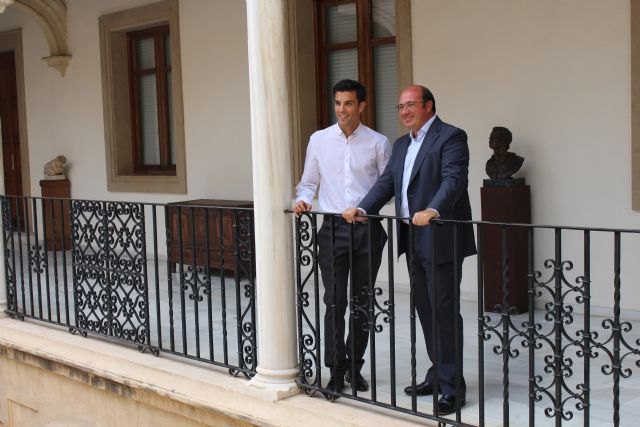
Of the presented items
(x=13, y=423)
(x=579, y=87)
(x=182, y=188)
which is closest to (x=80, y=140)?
(x=182, y=188)

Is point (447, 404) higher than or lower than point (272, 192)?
lower

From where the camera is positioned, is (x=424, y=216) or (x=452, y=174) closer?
(x=424, y=216)

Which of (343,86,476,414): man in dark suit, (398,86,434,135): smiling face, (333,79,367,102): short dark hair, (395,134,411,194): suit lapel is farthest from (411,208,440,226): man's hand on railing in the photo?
(333,79,367,102): short dark hair

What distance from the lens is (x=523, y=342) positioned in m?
3.66

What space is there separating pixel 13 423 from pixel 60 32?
20.3 feet

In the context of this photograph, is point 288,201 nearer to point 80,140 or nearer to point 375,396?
point 375,396

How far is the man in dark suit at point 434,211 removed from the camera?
4078 millimetres

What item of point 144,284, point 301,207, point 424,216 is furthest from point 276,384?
point 144,284

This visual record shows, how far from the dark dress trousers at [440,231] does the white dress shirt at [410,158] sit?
0.06 ft

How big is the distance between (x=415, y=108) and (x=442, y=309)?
963 mm

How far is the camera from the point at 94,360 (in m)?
5.62

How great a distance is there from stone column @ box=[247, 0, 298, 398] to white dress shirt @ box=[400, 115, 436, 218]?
2.16ft

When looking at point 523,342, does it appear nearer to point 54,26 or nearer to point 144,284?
point 144,284

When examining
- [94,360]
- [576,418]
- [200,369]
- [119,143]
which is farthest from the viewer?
[119,143]
